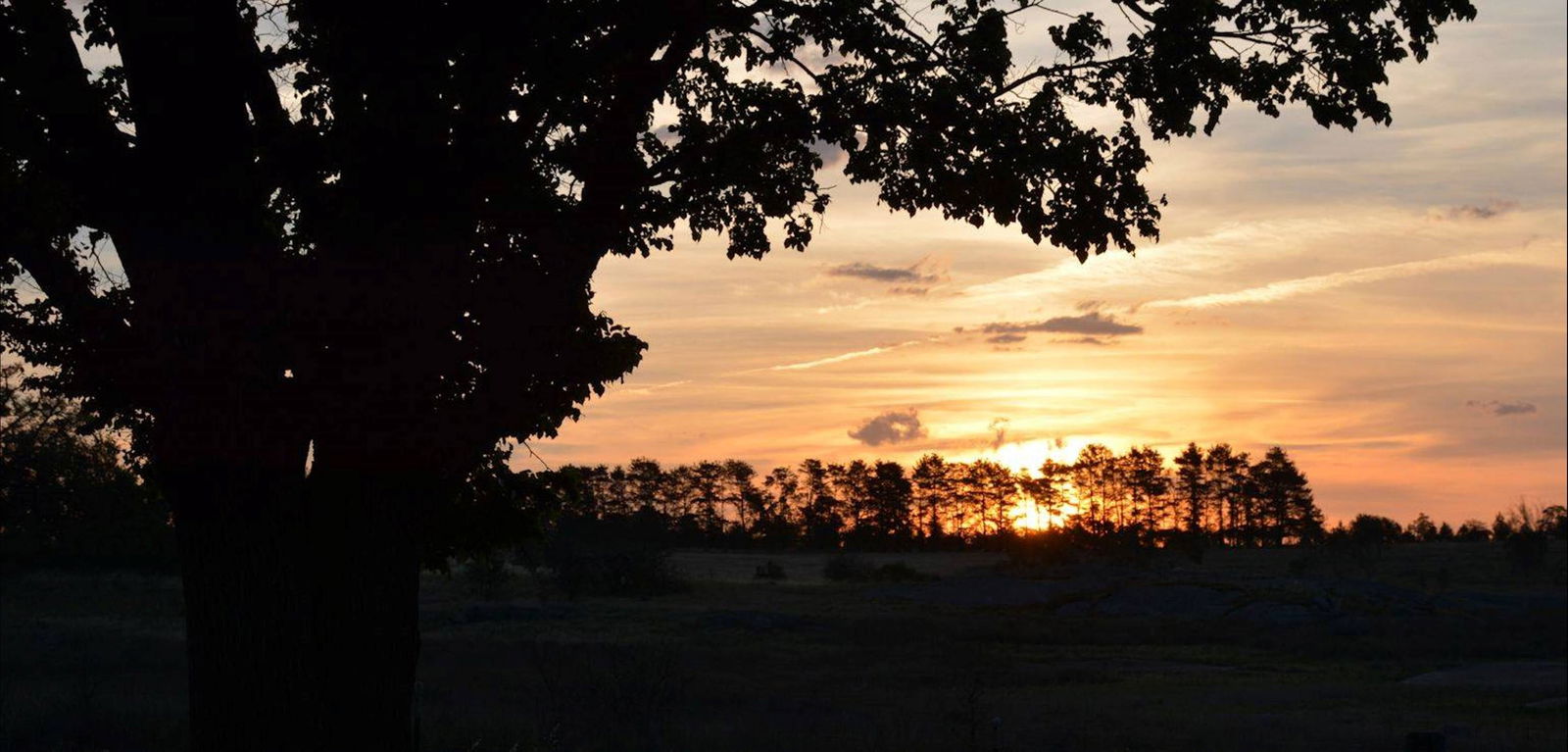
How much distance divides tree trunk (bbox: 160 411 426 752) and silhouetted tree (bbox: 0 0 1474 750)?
2cm

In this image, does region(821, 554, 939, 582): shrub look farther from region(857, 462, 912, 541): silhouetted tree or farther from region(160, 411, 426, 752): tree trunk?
region(160, 411, 426, 752): tree trunk

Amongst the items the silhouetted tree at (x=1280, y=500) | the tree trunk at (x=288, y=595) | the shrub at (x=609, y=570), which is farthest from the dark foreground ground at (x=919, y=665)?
the silhouetted tree at (x=1280, y=500)

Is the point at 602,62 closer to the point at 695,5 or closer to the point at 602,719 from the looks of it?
the point at 695,5

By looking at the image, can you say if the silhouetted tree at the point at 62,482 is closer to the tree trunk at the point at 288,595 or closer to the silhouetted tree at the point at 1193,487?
the tree trunk at the point at 288,595

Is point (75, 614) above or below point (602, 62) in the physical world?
below

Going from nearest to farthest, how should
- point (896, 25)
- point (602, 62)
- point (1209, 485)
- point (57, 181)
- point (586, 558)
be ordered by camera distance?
point (57, 181), point (602, 62), point (896, 25), point (586, 558), point (1209, 485)

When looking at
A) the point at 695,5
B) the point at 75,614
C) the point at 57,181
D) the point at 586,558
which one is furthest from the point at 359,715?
the point at 586,558

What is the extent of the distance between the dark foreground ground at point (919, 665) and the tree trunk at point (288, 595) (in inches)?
267

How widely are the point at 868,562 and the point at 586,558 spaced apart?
92.0 feet

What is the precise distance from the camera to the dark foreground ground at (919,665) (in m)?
18.5

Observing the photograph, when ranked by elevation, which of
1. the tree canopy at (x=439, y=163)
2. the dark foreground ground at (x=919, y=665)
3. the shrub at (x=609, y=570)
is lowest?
the dark foreground ground at (x=919, y=665)

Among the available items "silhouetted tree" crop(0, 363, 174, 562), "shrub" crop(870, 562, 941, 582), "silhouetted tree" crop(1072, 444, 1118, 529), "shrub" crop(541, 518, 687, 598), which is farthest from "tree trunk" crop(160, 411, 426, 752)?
"silhouetted tree" crop(1072, 444, 1118, 529)

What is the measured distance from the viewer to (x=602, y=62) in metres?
8.68

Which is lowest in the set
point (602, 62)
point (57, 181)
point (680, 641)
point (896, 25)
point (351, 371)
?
point (680, 641)
